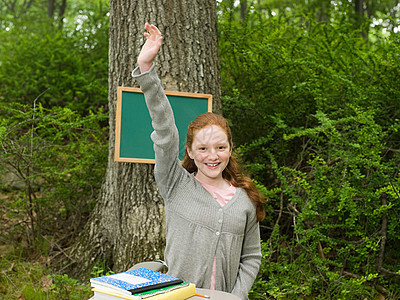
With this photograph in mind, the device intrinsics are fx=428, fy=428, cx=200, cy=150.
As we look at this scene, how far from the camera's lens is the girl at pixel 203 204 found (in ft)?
6.49

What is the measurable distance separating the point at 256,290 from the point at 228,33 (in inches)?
106

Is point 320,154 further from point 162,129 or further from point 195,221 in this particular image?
point 162,129

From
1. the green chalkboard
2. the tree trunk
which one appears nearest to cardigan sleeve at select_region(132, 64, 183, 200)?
the green chalkboard

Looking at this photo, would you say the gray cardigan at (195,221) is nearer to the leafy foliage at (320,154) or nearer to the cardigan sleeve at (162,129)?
the cardigan sleeve at (162,129)

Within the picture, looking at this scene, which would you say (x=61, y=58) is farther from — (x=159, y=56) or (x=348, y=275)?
(x=348, y=275)

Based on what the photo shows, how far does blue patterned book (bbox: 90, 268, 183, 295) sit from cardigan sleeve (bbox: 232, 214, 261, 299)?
50 centimetres

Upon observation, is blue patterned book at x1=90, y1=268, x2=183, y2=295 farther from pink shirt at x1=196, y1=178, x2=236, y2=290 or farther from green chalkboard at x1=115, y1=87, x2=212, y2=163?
Answer: green chalkboard at x1=115, y1=87, x2=212, y2=163

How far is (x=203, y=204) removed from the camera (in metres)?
2.08

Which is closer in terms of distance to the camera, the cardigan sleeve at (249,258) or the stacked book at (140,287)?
the stacked book at (140,287)

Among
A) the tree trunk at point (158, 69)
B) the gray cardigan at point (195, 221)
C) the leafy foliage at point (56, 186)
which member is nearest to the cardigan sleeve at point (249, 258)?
the gray cardigan at point (195, 221)

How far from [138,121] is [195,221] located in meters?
1.37

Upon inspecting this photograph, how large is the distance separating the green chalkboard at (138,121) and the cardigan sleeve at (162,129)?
104 centimetres

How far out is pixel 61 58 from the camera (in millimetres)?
6793

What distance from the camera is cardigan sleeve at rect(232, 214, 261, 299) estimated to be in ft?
6.95
